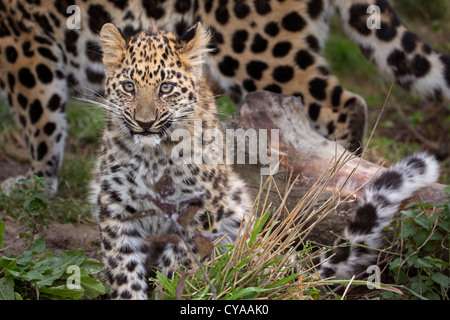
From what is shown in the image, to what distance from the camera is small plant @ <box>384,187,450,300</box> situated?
4.62 meters

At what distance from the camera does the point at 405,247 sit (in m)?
4.85

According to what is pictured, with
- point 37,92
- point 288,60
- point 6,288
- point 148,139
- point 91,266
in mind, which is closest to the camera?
point 6,288

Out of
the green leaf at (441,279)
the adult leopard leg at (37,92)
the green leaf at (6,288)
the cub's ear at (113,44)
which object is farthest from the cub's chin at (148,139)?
the adult leopard leg at (37,92)

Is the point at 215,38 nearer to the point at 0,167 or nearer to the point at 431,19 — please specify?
the point at 0,167

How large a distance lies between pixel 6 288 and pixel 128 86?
1545 millimetres

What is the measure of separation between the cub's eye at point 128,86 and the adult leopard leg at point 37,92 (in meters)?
2.68

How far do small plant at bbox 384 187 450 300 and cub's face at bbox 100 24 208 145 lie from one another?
1.78m

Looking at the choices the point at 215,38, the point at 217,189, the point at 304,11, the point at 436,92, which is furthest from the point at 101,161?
the point at 436,92

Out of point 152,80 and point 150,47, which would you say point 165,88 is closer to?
point 152,80

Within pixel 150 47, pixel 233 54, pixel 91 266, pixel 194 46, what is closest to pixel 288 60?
pixel 233 54

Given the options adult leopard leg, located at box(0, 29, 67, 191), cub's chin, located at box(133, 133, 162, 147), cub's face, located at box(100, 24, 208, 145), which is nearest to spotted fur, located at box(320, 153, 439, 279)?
cub's face, located at box(100, 24, 208, 145)

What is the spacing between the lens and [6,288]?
13.8ft

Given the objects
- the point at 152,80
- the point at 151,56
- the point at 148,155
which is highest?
the point at 151,56
